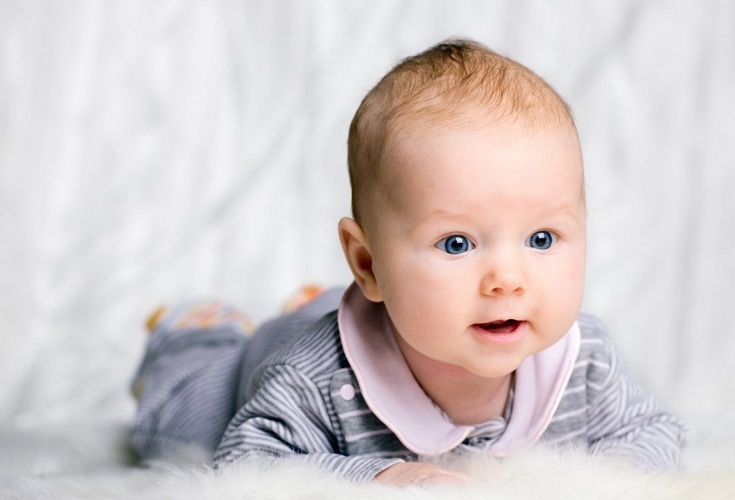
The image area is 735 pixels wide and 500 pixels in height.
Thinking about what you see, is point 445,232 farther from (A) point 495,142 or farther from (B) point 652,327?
(B) point 652,327

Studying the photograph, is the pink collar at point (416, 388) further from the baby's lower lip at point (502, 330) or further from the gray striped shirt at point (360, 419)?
the baby's lower lip at point (502, 330)

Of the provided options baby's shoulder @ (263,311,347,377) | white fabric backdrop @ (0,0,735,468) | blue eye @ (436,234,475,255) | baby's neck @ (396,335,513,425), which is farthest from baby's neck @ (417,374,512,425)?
white fabric backdrop @ (0,0,735,468)

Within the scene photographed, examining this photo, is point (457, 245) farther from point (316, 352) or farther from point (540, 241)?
point (316, 352)

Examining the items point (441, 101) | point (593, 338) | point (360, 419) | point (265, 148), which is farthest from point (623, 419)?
point (265, 148)

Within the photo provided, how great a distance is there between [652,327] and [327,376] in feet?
2.62

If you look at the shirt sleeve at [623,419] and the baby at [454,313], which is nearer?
the baby at [454,313]

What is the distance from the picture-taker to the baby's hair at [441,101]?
121 centimetres

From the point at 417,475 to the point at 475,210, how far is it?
27 cm

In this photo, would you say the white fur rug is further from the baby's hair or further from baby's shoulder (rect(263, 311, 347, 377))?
the baby's hair

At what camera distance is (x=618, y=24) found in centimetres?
229

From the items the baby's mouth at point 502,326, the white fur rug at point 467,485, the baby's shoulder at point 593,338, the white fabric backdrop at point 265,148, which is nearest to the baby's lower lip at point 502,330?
the baby's mouth at point 502,326

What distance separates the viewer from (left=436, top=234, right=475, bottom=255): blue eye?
1195 mm

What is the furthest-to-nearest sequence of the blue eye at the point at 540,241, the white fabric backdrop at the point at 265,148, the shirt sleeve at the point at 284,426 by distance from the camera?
the white fabric backdrop at the point at 265,148 < the shirt sleeve at the point at 284,426 < the blue eye at the point at 540,241

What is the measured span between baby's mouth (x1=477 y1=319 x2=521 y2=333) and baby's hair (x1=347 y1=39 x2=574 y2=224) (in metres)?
0.18
